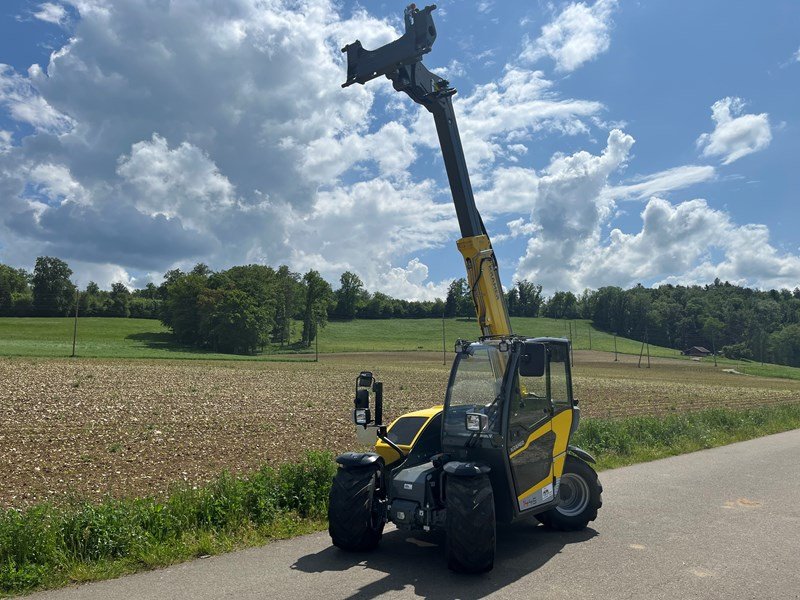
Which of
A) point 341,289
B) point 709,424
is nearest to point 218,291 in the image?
point 341,289

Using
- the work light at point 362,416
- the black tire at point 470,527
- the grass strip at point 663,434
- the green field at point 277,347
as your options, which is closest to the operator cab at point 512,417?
the black tire at point 470,527

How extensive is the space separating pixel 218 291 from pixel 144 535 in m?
85.8

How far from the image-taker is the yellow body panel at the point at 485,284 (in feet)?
32.1

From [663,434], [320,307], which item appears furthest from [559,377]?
[320,307]

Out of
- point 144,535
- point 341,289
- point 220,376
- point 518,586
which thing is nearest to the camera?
point 518,586

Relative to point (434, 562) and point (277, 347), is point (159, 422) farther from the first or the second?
point (277, 347)

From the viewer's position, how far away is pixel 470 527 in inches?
229

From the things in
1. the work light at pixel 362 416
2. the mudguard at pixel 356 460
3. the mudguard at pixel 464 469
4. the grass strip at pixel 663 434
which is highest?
the work light at pixel 362 416

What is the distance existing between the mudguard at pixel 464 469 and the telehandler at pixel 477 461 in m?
0.01

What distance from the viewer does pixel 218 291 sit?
8906 centimetres

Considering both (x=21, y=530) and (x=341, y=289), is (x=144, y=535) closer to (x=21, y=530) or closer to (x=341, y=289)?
(x=21, y=530)

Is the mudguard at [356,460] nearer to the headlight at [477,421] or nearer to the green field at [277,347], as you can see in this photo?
the headlight at [477,421]

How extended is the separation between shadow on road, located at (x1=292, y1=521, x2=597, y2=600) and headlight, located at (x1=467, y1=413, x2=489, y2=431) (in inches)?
55.1

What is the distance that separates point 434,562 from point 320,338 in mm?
106887
